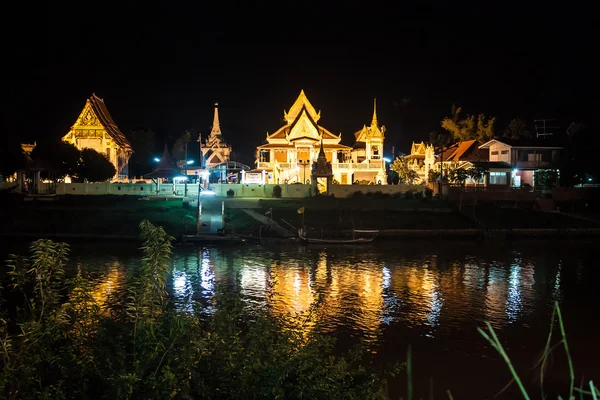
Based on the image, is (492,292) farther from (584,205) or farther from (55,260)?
(584,205)

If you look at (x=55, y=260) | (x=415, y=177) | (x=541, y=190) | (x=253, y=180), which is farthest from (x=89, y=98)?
(x=55, y=260)

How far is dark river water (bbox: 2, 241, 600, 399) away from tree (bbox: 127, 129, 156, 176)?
143 feet

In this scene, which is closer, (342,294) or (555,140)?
(342,294)

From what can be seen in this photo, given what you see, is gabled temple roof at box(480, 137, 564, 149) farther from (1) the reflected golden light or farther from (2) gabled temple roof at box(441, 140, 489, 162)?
(1) the reflected golden light

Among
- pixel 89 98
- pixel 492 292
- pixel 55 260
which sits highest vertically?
pixel 89 98

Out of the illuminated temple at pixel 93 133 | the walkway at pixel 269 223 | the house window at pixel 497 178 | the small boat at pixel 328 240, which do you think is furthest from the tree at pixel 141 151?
the small boat at pixel 328 240

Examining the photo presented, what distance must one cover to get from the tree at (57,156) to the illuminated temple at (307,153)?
19.0 metres

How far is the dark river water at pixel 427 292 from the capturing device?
613 inches

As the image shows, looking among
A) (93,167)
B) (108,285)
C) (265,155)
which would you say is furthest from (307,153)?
(108,285)

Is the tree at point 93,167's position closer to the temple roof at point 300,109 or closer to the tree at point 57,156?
the tree at point 57,156

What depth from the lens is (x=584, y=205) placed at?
5000 centimetres

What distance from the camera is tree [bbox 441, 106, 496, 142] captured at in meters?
72.2

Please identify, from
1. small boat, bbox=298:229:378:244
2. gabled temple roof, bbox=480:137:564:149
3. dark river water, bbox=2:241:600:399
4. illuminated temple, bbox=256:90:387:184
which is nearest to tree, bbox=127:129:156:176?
illuminated temple, bbox=256:90:387:184

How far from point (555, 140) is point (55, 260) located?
61.2 meters
